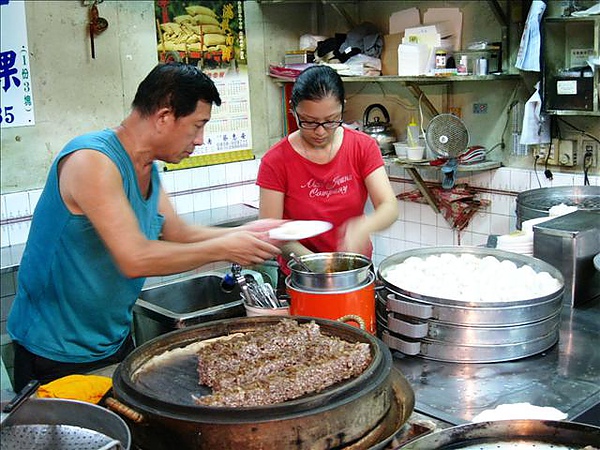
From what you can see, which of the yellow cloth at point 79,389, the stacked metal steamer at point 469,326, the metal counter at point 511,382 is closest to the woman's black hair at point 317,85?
the stacked metal steamer at point 469,326

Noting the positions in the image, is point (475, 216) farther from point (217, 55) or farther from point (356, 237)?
point (356, 237)

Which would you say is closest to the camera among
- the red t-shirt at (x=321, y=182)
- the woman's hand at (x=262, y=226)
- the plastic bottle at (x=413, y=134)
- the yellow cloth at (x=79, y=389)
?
the yellow cloth at (x=79, y=389)

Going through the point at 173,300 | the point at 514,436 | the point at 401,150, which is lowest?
the point at 173,300

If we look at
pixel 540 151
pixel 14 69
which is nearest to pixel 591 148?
pixel 540 151

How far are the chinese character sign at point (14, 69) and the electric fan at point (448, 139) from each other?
2721 mm

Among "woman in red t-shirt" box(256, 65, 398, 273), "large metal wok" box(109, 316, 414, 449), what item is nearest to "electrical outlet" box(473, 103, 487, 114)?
"woman in red t-shirt" box(256, 65, 398, 273)

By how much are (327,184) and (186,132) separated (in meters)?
1.10

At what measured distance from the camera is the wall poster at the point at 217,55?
5324 millimetres

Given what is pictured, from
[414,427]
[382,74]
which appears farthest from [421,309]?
[382,74]

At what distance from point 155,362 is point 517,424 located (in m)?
0.93

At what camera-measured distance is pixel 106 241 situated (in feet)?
6.82

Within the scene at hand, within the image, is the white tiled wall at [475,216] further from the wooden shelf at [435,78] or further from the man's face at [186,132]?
the man's face at [186,132]

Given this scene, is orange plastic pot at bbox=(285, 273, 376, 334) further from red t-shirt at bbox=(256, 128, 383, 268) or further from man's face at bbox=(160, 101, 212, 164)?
red t-shirt at bbox=(256, 128, 383, 268)

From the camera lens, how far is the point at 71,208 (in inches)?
85.6
